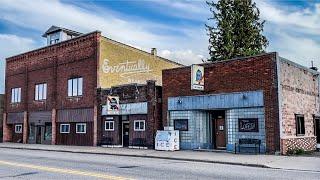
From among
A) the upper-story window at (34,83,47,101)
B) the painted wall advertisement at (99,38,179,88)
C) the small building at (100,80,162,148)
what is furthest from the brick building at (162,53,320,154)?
the upper-story window at (34,83,47,101)

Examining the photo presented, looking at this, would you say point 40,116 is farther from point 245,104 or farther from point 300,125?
point 300,125

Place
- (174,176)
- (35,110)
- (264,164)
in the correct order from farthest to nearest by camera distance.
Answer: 1. (35,110)
2. (264,164)
3. (174,176)

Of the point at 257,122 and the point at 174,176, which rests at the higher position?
the point at 257,122

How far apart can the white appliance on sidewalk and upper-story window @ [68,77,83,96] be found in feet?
36.4

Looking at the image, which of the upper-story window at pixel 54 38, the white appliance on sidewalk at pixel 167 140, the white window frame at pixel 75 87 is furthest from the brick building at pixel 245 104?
the upper-story window at pixel 54 38

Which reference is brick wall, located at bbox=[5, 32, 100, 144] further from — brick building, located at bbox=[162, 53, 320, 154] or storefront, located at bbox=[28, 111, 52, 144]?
brick building, located at bbox=[162, 53, 320, 154]

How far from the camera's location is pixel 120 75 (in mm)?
36156

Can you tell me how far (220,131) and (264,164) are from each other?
8627 millimetres

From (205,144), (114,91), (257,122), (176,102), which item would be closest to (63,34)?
(114,91)

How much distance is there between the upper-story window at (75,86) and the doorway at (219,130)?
13.8 meters

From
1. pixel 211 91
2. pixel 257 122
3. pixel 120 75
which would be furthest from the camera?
pixel 120 75

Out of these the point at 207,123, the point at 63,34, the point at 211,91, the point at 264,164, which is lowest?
the point at 264,164

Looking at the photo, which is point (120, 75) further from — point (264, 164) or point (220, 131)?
point (264, 164)

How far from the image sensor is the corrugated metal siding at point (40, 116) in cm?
A: 3806
